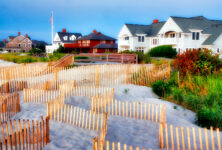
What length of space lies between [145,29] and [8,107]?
136ft

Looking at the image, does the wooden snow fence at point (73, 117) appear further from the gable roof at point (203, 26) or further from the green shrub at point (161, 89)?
the gable roof at point (203, 26)

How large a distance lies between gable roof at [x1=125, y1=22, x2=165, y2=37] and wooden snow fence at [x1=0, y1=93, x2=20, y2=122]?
126 ft

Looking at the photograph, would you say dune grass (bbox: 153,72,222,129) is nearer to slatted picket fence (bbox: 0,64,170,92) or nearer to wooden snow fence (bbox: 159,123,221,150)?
slatted picket fence (bbox: 0,64,170,92)

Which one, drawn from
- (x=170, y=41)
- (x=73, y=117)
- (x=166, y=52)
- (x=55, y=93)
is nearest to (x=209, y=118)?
(x=73, y=117)

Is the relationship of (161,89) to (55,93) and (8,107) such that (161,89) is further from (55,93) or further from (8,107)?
(8,107)

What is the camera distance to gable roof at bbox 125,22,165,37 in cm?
4644

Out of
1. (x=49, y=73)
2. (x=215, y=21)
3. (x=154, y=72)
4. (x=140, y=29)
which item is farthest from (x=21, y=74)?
(x=215, y=21)

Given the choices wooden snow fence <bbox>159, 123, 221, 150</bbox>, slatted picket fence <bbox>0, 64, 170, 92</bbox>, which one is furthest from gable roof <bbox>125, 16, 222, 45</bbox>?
wooden snow fence <bbox>159, 123, 221, 150</bbox>

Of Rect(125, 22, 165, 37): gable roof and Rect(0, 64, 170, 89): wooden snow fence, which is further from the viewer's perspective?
Rect(125, 22, 165, 37): gable roof

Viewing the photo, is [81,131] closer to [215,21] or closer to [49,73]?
[49,73]

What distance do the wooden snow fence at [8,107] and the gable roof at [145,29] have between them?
3836 centimetres

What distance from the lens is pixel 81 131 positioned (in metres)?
8.10

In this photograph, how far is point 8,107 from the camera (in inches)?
391

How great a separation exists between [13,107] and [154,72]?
9.73 metres
